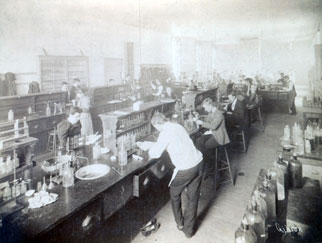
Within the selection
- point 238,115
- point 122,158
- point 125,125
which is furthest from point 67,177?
point 238,115

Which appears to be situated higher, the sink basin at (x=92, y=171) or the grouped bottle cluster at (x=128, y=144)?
the grouped bottle cluster at (x=128, y=144)

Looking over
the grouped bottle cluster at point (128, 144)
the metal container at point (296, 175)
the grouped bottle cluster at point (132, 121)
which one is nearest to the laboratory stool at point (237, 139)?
the grouped bottle cluster at point (132, 121)

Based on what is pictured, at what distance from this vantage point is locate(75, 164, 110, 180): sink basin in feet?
9.16

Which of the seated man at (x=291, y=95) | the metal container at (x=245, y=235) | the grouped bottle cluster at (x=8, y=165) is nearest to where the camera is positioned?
the metal container at (x=245, y=235)

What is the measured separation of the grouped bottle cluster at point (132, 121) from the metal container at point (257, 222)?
242 cm

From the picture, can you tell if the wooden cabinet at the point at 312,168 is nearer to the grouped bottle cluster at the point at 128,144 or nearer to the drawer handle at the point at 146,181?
the drawer handle at the point at 146,181

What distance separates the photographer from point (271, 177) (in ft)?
9.11

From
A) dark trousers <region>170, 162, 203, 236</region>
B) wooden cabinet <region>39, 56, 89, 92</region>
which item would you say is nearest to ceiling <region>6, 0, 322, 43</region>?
wooden cabinet <region>39, 56, 89, 92</region>

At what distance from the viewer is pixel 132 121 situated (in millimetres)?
4340

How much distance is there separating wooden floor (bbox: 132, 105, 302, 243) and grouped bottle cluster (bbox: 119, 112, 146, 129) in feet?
4.66

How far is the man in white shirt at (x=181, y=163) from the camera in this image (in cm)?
293

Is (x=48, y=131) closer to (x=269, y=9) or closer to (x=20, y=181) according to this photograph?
(x=20, y=181)

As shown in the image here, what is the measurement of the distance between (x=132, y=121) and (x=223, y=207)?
79.3 inches

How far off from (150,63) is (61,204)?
11.5m
